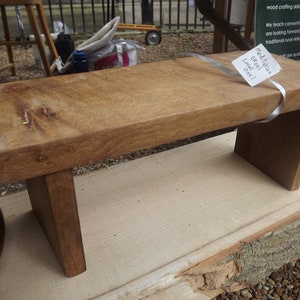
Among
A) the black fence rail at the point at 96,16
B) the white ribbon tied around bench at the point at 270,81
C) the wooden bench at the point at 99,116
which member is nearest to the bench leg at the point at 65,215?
the wooden bench at the point at 99,116

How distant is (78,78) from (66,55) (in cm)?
206

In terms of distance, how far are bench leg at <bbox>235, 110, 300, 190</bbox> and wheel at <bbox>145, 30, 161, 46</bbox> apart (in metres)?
2.51

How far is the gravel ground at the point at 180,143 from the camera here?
3.06 ft

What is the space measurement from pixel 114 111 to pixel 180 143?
3.63 ft

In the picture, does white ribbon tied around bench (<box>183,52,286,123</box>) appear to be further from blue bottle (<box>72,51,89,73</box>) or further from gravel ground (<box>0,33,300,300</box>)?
blue bottle (<box>72,51,89,73</box>)

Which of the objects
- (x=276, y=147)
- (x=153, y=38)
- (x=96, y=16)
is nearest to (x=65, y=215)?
(x=276, y=147)

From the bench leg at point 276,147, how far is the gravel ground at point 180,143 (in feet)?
0.87

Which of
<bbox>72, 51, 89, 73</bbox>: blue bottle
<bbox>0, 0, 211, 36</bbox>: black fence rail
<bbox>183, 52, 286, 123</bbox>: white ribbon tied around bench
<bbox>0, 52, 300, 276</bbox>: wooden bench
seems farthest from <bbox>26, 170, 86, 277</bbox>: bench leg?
<bbox>0, 0, 211, 36</bbox>: black fence rail

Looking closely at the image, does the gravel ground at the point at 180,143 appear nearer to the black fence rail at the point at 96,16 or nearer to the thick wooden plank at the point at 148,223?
the thick wooden plank at the point at 148,223

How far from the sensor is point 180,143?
1688 millimetres

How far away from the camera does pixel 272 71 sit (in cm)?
77

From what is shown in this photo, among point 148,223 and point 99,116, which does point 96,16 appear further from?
point 99,116

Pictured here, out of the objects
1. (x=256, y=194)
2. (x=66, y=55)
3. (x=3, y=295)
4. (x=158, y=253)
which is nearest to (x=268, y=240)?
(x=256, y=194)

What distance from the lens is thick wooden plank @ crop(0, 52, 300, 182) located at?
0.51 meters
